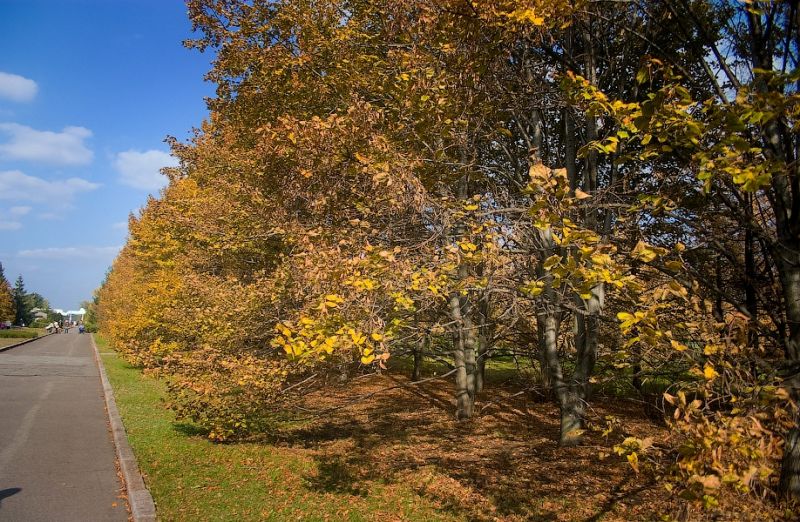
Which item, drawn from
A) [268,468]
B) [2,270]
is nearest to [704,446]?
[268,468]

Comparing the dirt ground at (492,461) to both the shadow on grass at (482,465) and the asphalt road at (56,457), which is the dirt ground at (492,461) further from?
the asphalt road at (56,457)

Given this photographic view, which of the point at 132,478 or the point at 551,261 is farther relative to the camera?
the point at 132,478

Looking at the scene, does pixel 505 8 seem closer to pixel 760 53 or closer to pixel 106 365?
pixel 760 53

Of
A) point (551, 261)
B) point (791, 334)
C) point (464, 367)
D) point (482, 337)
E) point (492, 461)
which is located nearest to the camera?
point (551, 261)

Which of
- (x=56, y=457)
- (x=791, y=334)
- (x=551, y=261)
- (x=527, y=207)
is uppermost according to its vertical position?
(x=527, y=207)

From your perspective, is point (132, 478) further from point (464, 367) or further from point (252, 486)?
point (464, 367)

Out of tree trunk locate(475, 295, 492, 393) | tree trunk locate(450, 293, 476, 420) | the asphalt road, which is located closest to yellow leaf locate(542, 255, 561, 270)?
tree trunk locate(475, 295, 492, 393)

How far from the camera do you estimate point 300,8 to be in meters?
8.52

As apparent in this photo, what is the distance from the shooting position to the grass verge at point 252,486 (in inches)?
222

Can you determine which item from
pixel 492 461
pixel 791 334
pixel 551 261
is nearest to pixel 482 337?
pixel 492 461

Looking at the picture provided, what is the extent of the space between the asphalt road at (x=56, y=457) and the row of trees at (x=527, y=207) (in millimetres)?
1677

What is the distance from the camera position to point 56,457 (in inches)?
295

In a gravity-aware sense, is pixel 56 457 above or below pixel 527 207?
below

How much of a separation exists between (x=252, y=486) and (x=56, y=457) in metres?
3.46
